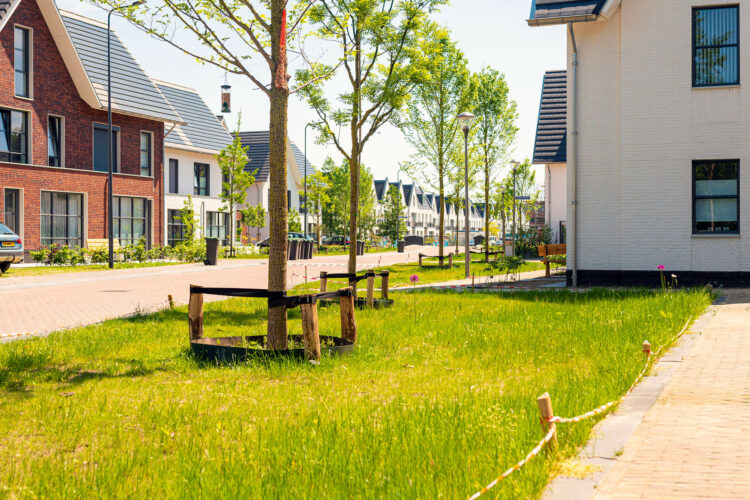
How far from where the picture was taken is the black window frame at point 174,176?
45647 millimetres

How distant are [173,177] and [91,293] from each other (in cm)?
2880

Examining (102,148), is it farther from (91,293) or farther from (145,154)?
(91,293)

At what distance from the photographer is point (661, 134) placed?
17.5 meters

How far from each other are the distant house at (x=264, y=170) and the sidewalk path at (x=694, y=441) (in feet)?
161

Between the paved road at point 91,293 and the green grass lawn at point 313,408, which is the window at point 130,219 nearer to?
the paved road at point 91,293

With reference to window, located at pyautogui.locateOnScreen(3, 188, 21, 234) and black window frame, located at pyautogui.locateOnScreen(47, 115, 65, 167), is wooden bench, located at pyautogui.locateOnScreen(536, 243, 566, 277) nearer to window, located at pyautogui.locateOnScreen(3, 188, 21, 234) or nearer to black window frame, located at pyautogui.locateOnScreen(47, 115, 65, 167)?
window, located at pyautogui.locateOnScreen(3, 188, 21, 234)

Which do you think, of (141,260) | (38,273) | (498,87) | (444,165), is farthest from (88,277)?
(498,87)

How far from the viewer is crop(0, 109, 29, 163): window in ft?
102

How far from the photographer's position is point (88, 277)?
78.0 feet

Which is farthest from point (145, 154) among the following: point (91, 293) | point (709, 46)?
point (709, 46)

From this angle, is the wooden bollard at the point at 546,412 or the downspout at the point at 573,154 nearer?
the wooden bollard at the point at 546,412

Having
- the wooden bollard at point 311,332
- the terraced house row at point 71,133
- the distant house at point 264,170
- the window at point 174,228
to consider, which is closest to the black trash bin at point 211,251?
the terraced house row at point 71,133

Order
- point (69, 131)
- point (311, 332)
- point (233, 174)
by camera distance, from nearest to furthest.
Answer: point (311, 332)
point (69, 131)
point (233, 174)

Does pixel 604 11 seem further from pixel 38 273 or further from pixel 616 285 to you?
pixel 38 273
